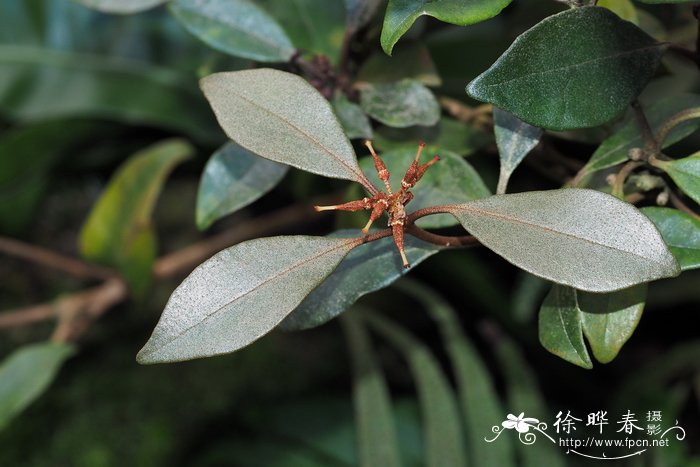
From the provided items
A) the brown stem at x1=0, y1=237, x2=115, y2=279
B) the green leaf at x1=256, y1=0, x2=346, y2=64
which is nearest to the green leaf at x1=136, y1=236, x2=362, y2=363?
the green leaf at x1=256, y1=0, x2=346, y2=64

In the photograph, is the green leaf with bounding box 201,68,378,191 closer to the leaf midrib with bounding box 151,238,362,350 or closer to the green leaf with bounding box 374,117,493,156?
the leaf midrib with bounding box 151,238,362,350

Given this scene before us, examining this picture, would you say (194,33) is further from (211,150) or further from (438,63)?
(211,150)

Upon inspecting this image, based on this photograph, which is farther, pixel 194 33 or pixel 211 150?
pixel 211 150

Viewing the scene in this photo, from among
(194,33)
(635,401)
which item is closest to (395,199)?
(194,33)

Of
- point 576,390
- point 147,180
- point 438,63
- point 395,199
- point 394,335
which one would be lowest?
point 576,390

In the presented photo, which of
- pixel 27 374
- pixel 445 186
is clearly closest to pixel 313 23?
pixel 445 186

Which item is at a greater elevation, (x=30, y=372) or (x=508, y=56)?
(x=508, y=56)

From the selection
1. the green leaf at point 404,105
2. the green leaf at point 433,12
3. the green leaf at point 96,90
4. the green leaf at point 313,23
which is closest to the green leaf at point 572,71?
the green leaf at point 433,12
